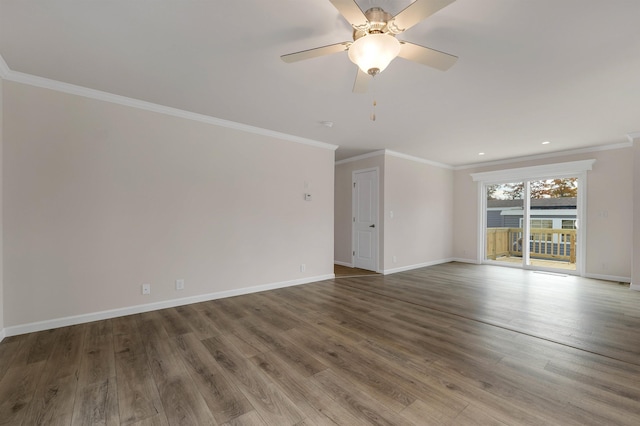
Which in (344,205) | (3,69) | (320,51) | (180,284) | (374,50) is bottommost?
(180,284)

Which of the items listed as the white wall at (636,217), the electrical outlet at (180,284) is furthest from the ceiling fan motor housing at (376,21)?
the white wall at (636,217)

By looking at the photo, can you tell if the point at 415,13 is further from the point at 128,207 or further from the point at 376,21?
the point at 128,207

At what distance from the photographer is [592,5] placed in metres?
1.76

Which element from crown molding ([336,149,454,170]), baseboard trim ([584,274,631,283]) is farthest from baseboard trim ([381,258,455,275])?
baseboard trim ([584,274,631,283])

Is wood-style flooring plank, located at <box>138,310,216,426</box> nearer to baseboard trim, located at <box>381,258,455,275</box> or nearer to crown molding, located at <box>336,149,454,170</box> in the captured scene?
baseboard trim, located at <box>381,258,455,275</box>

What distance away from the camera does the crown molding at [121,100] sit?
108 inches

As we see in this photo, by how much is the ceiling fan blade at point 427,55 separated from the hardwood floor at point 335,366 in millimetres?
2305

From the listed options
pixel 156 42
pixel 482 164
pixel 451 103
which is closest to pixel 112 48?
pixel 156 42

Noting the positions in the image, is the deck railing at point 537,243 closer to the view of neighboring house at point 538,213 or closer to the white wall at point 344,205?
the view of neighboring house at point 538,213

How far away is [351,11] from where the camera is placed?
5.22 feet

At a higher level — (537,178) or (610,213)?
(537,178)

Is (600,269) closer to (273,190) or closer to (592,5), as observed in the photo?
(592,5)

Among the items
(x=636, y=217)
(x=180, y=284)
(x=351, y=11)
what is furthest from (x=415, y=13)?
(x=636, y=217)

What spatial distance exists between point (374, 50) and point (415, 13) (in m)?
0.28
